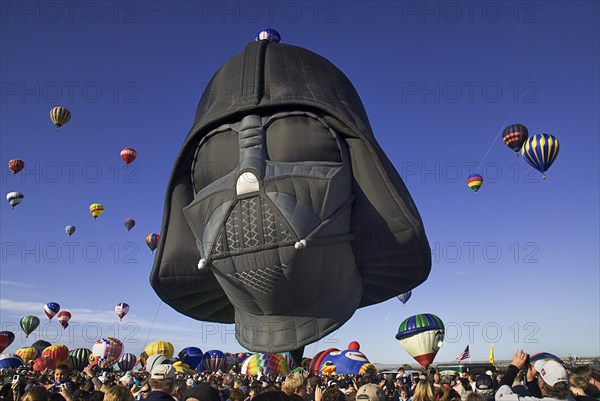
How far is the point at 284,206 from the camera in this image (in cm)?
980

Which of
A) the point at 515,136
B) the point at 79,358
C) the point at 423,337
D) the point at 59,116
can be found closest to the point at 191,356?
the point at 79,358

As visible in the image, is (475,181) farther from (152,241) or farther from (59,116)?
(59,116)

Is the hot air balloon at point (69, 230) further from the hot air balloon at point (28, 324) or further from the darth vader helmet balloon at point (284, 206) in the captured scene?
the darth vader helmet balloon at point (284, 206)

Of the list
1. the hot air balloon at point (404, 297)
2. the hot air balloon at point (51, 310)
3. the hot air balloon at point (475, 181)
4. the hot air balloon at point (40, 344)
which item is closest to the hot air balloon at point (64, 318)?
the hot air balloon at point (51, 310)

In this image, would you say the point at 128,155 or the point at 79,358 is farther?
the point at 79,358

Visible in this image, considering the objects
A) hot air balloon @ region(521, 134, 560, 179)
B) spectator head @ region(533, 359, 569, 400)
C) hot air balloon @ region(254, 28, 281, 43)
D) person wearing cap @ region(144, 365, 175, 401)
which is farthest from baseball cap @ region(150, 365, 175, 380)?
hot air balloon @ region(521, 134, 560, 179)

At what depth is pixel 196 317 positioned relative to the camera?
13.7 m

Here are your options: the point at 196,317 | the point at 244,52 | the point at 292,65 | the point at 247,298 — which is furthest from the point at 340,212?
the point at 196,317

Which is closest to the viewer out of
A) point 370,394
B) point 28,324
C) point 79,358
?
point 370,394

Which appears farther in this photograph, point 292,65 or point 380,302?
point 380,302

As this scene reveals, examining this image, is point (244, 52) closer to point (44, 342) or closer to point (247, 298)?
point (247, 298)

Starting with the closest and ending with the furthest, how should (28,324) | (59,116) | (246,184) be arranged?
1. (246,184)
2. (59,116)
3. (28,324)

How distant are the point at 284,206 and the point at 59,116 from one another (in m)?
22.8

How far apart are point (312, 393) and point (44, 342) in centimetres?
5005
